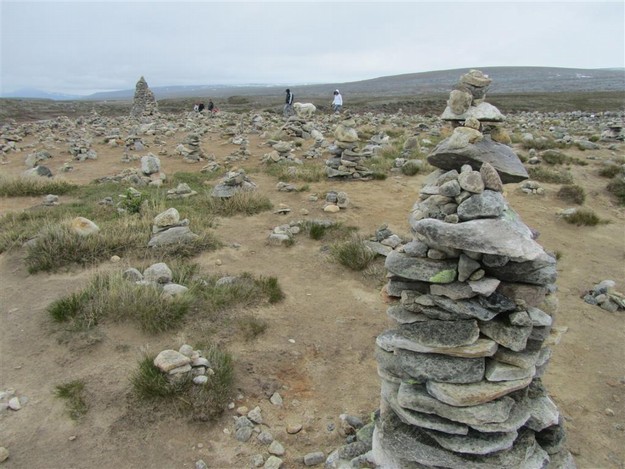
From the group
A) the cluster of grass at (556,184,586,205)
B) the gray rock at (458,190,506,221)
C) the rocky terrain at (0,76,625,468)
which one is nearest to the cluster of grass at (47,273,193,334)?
the rocky terrain at (0,76,625,468)

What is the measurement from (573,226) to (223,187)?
9040 millimetres

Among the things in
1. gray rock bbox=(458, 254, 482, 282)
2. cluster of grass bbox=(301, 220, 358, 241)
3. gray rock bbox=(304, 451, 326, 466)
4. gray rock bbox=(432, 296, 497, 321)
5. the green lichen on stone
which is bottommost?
gray rock bbox=(304, 451, 326, 466)

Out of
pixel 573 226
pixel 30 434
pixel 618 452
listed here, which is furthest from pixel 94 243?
pixel 573 226

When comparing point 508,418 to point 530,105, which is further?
point 530,105

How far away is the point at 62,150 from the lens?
2184 cm

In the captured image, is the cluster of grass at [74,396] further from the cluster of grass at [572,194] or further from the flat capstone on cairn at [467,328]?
the cluster of grass at [572,194]

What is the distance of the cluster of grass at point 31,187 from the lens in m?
13.9

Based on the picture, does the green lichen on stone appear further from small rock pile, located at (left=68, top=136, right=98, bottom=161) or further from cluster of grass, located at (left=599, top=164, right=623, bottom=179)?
small rock pile, located at (left=68, top=136, right=98, bottom=161)

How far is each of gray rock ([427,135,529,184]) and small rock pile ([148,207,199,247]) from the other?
635cm

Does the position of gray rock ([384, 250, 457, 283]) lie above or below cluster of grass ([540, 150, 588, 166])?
above

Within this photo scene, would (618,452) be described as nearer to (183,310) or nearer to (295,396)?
(295,396)

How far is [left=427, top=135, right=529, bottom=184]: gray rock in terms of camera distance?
3.87 meters

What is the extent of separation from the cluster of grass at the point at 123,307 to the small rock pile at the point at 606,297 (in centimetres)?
660

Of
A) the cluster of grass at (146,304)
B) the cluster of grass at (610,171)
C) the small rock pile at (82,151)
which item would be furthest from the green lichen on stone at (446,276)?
the small rock pile at (82,151)
